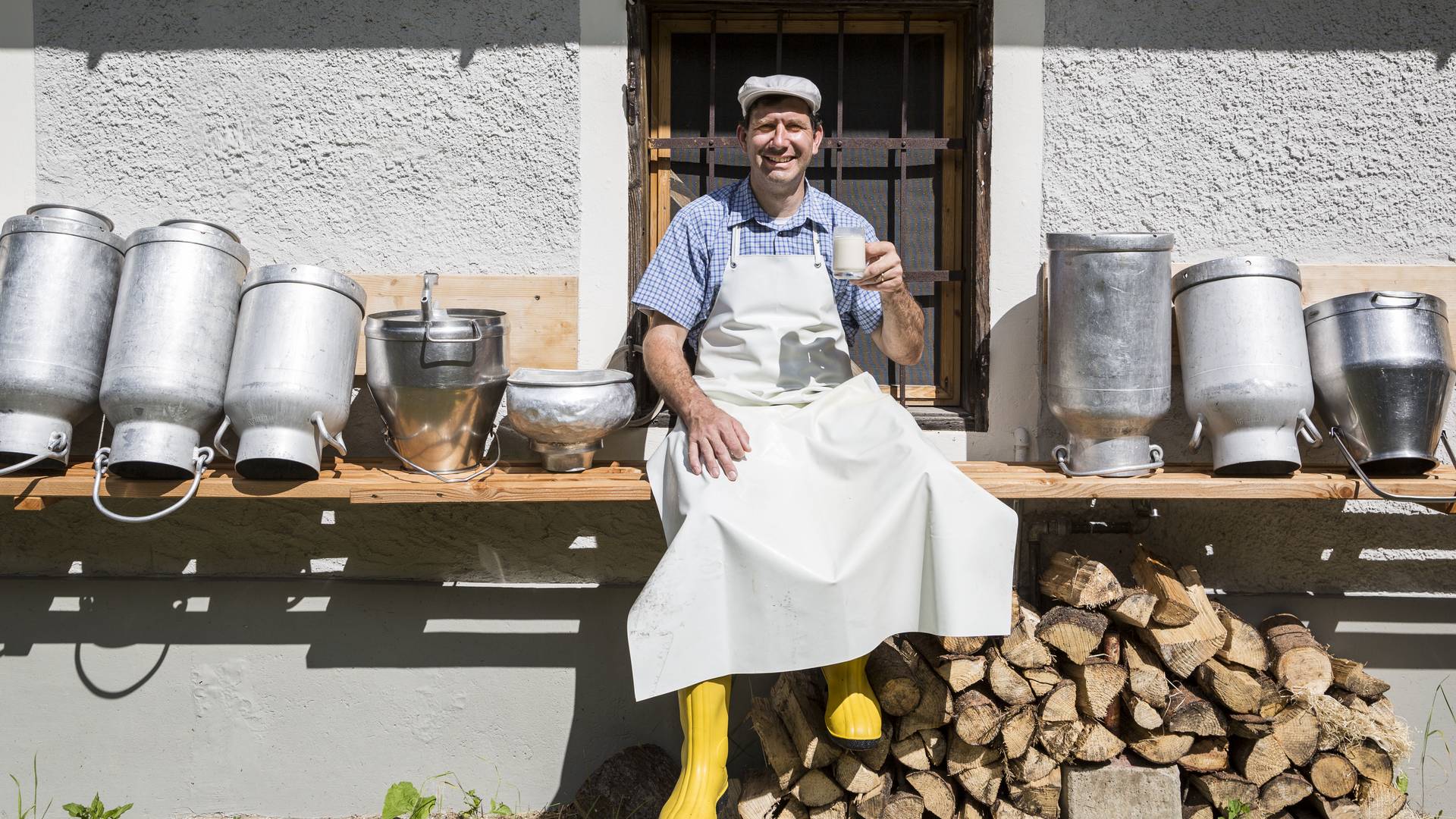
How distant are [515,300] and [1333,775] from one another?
8.70 feet

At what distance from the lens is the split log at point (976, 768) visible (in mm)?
2504

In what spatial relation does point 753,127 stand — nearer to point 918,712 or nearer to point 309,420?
point 309,420

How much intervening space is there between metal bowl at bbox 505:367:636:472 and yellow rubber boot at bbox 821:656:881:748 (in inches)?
35.0

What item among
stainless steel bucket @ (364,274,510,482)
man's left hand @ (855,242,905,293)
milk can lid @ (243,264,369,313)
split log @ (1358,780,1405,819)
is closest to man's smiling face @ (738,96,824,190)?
man's left hand @ (855,242,905,293)

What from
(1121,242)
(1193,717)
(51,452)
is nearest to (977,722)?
(1193,717)

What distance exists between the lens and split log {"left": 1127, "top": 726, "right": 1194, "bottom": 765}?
2521 mm

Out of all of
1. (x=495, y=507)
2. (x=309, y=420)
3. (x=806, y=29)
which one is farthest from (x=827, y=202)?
(x=309, y=420)

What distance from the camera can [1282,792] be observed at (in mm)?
2531

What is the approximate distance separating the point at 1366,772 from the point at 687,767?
1864 millimetres

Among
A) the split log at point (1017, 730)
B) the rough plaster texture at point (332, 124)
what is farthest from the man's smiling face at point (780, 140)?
the split log at point (1017, 730)

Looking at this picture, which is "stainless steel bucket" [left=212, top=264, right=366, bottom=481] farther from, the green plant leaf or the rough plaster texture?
the green plant leaf

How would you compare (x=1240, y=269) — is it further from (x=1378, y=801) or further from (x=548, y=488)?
(x=548, y=488)

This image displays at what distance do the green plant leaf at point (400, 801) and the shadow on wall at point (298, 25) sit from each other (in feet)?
7.30

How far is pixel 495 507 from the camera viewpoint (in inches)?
116
